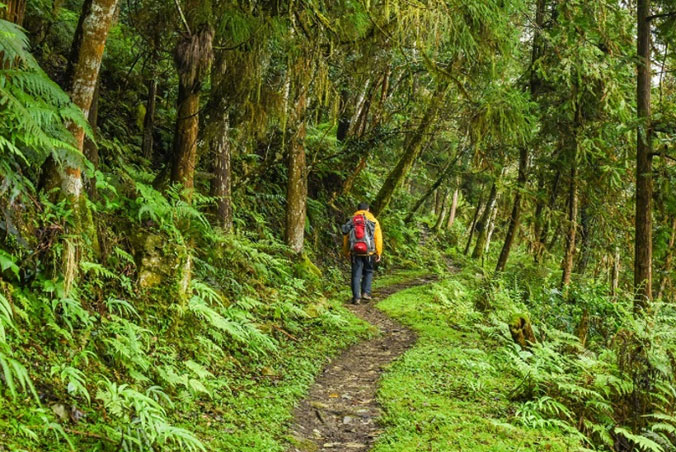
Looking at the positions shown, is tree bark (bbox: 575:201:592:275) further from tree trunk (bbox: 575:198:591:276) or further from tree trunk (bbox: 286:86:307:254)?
tree trunk (bbox: 286:86:307:254)

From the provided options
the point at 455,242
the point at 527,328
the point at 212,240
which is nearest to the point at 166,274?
the point at 212,240

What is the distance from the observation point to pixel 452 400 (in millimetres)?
5922

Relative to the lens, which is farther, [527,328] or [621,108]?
[621,108]

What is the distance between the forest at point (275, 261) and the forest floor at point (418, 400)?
4 centimetres

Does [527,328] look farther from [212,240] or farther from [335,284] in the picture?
[335,284]

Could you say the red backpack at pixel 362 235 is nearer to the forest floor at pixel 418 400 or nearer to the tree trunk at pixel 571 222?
the forest floor at pixel 418 400

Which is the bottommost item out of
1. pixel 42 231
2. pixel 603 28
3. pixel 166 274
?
pixel 166 274

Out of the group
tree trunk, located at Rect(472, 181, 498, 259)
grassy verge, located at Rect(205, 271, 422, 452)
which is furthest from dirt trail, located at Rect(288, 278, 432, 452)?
tree trunk, located at Rect(472, 181, 498, 259)

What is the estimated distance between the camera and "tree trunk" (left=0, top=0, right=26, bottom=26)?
13.9ft

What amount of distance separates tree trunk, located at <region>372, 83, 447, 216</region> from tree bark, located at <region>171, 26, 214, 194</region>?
305 inches

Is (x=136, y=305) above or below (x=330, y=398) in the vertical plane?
above

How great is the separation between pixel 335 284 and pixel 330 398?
6871 millimetres

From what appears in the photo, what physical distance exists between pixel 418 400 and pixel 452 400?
0.40 meters

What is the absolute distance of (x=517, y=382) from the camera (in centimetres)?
668
